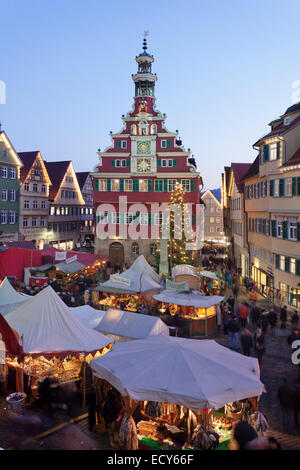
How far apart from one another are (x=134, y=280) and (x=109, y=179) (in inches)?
882

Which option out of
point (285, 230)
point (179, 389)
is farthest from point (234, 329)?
point (285, 230)

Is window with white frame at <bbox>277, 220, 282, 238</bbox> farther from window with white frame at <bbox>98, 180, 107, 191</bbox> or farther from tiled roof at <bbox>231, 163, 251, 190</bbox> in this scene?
window with white frame at <bbox>98, 180, 107, 191</bbox>

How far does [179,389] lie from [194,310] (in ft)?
34.2

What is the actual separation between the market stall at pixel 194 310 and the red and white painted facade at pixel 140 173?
21.9 metres

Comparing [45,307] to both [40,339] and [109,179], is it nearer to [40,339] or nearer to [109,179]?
[40,339]

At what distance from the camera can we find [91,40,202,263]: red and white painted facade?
40281 millimetres

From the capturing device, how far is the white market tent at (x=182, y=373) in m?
7.77

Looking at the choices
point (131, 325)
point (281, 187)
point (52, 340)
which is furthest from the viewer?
point (281, 187)

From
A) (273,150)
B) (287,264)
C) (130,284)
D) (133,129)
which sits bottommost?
(130,284)

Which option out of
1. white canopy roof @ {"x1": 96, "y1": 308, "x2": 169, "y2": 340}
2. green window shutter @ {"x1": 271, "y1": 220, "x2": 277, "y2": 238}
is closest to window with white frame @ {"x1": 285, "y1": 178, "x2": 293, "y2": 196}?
green window shutter @ {"x1": 271, "y1": 220, "x2": 277, "y2": 238}

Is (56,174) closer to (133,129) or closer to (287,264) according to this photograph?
(133,129)

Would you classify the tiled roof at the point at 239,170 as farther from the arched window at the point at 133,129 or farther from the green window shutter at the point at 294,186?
the green window shutter at the point at 294,186

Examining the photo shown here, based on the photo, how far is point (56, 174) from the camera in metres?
51.4
